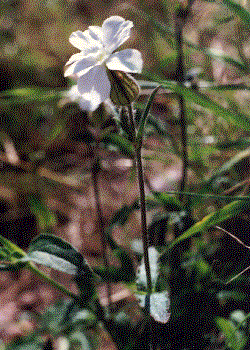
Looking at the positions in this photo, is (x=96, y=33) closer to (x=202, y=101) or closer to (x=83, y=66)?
(x=83, y=66)

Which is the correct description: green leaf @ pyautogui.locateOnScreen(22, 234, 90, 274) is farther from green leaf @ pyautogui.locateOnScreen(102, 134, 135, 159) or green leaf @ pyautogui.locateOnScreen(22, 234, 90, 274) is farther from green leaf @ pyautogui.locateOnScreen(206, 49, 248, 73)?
green leaf @ pyautogui.locateOnScreen(206, 49, 248, 73)

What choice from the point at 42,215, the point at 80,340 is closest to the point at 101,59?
the point at 80,340

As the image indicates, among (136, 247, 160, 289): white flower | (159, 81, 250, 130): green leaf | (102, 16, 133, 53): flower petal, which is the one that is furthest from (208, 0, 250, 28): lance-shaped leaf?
(136, 247, 160, 289): white flower

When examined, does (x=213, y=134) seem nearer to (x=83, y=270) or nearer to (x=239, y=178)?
(x=239, y=178)

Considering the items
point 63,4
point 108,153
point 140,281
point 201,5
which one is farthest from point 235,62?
point 63,4

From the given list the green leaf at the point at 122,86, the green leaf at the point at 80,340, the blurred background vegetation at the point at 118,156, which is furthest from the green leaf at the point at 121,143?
the green leaf at the point at 80,340

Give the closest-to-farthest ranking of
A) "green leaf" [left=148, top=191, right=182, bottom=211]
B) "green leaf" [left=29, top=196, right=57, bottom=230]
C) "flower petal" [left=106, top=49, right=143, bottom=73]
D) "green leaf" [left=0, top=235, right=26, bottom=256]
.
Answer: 1. "flower petal" [left=106, top=49, right=143, bottom=73]
2. "green leaf" [left=0, top=235, right=26, bottom=256]
3. "green leaf" [left=148, top=191, right=182, bottom=211]
4. "green leaf" [left=29, top=196, right=57, bottom=230]

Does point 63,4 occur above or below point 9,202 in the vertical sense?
above
